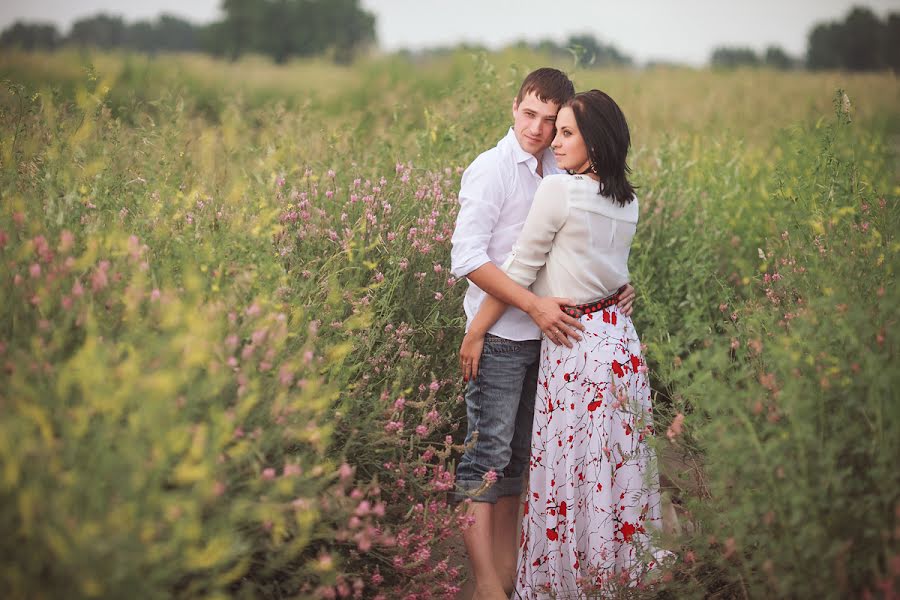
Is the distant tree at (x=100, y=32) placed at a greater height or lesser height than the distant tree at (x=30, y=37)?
greater

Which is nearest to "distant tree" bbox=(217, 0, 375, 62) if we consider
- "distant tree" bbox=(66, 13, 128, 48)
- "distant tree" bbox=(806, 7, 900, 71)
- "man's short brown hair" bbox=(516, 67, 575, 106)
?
"distant tree" bbox=(66, 13, 128, 48)

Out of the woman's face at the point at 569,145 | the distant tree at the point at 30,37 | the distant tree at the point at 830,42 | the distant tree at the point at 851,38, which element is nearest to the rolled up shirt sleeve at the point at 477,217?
the woman's face at the point at 569,145

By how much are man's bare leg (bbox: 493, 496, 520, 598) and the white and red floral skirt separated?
268 mm

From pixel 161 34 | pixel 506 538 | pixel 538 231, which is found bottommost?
pixel 506 538

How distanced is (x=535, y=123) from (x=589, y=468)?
1336mm

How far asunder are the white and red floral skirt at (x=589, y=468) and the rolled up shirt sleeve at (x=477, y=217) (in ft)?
1.52

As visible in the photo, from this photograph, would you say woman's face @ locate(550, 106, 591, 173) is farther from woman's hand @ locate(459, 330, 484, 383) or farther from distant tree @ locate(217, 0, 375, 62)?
distant tree @ locate(217, 0, 375, 62)

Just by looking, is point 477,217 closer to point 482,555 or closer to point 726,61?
point 482,555

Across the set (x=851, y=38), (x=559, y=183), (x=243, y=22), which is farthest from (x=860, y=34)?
(x=559, y=183)

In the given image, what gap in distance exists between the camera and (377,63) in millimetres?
16969

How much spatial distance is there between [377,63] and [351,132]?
41.9 ft

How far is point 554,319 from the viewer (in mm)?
2961

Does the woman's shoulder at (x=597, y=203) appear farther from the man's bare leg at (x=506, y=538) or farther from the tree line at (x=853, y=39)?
the tree line at (x=853, y=39)

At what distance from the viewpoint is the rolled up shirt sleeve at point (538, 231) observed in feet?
9.51
